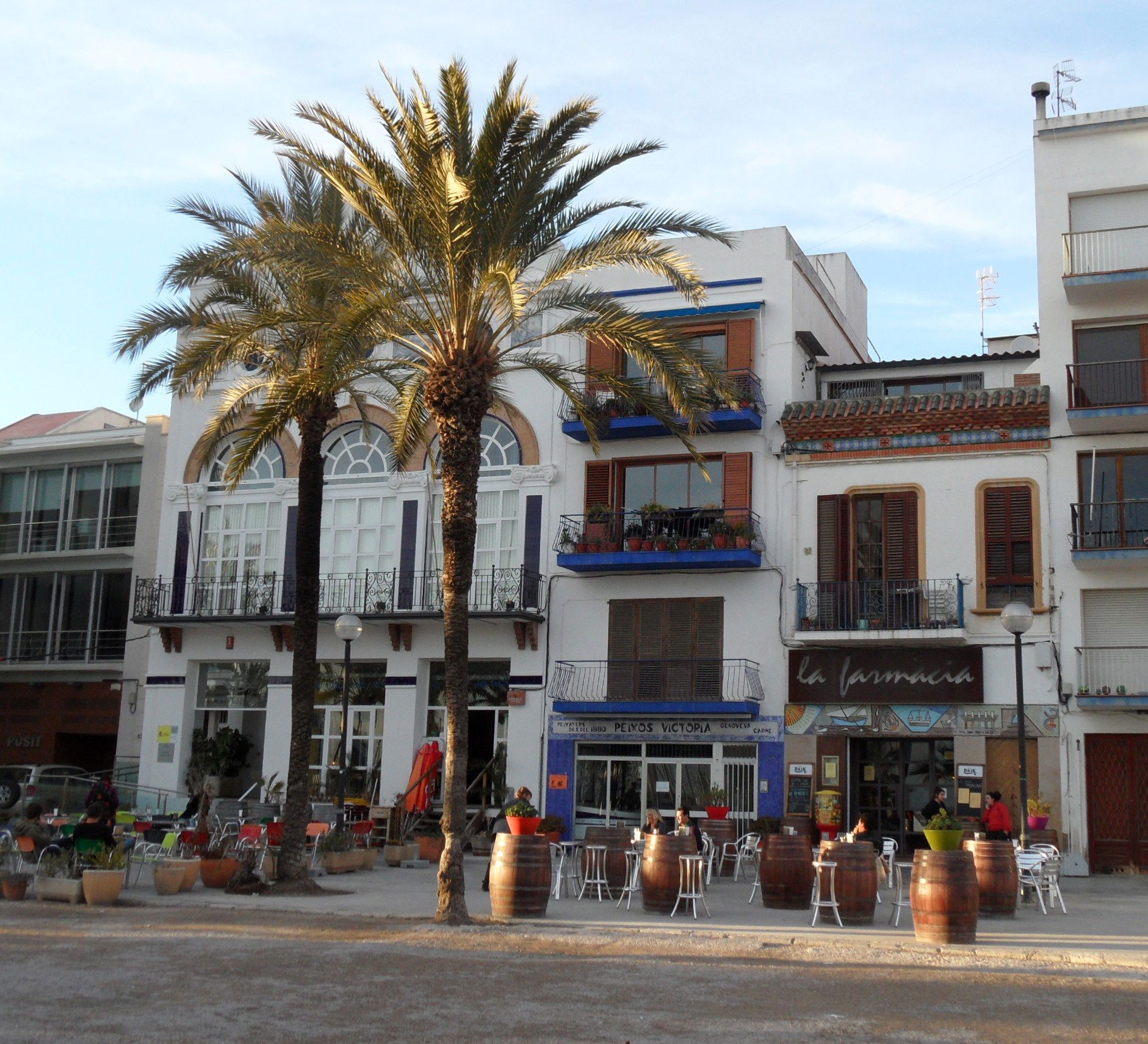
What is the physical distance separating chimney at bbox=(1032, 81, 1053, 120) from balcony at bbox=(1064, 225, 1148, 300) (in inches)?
118

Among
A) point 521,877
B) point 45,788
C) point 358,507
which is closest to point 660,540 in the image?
point 358,507

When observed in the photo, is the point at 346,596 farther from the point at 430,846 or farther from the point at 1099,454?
the point at 1099,454

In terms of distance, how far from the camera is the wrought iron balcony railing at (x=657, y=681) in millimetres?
25734

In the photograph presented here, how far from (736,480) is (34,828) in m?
14.6

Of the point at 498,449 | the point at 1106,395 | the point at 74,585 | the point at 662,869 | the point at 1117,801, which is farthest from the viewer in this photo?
the point at 74,585

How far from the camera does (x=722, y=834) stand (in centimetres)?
2175

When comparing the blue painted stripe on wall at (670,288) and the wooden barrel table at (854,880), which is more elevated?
the blue painted stripe on wall at (670,288)

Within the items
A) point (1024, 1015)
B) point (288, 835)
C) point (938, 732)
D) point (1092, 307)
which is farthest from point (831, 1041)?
point (1092, 307)

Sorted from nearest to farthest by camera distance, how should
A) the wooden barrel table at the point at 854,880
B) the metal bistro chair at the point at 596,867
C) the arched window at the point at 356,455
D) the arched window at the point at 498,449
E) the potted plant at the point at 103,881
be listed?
the wooden barrel table at the point at 854,880 → the potted plant at the point at 103,881 → the metal bistro chair at the point at 596,867 → the arched window at the point at 498,449 → the arched window at the point at 356,455

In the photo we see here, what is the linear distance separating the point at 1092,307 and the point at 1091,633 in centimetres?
627

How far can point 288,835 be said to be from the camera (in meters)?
17.8

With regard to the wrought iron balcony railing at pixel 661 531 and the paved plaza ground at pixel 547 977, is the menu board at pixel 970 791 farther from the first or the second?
the paved plaza ground at pixel 547 977

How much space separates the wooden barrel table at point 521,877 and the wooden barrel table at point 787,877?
3.09 meters

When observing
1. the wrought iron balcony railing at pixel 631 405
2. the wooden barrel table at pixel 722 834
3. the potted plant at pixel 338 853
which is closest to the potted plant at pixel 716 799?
the wooden barrel table at pixel 722 834
